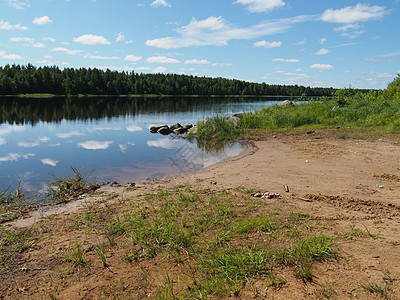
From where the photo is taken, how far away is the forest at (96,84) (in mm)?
83125

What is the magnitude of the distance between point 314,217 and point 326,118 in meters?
17.4

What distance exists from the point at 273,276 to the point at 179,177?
18.7ft

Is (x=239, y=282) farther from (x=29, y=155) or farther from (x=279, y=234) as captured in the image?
(x=29, y=155)

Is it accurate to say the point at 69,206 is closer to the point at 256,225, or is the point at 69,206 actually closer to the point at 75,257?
the point at 75,257

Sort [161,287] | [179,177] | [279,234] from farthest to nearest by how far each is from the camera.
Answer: [179,177] → [279,234] → [161,287]

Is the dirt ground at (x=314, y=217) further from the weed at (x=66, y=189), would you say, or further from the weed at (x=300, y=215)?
the weed at (x=66, y=189)

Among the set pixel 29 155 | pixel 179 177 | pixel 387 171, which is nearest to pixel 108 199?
pixel 179 177

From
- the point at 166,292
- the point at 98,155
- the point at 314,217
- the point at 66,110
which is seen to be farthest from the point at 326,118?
the point at 66,110

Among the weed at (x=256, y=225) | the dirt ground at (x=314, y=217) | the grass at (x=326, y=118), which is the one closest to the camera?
the dirt ground at (x=314, y=217)

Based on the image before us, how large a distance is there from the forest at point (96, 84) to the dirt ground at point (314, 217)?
8759 cm

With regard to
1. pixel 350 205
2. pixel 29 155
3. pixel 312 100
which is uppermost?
pixel 312 100

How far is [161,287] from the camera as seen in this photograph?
3096 mm

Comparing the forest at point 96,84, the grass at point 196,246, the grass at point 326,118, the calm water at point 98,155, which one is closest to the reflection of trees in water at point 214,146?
the calm water at point 98,155

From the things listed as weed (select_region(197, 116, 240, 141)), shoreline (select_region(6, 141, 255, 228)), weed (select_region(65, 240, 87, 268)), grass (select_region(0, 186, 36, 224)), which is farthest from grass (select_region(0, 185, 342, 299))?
weed (select_region(197, 116, 240, 141))
